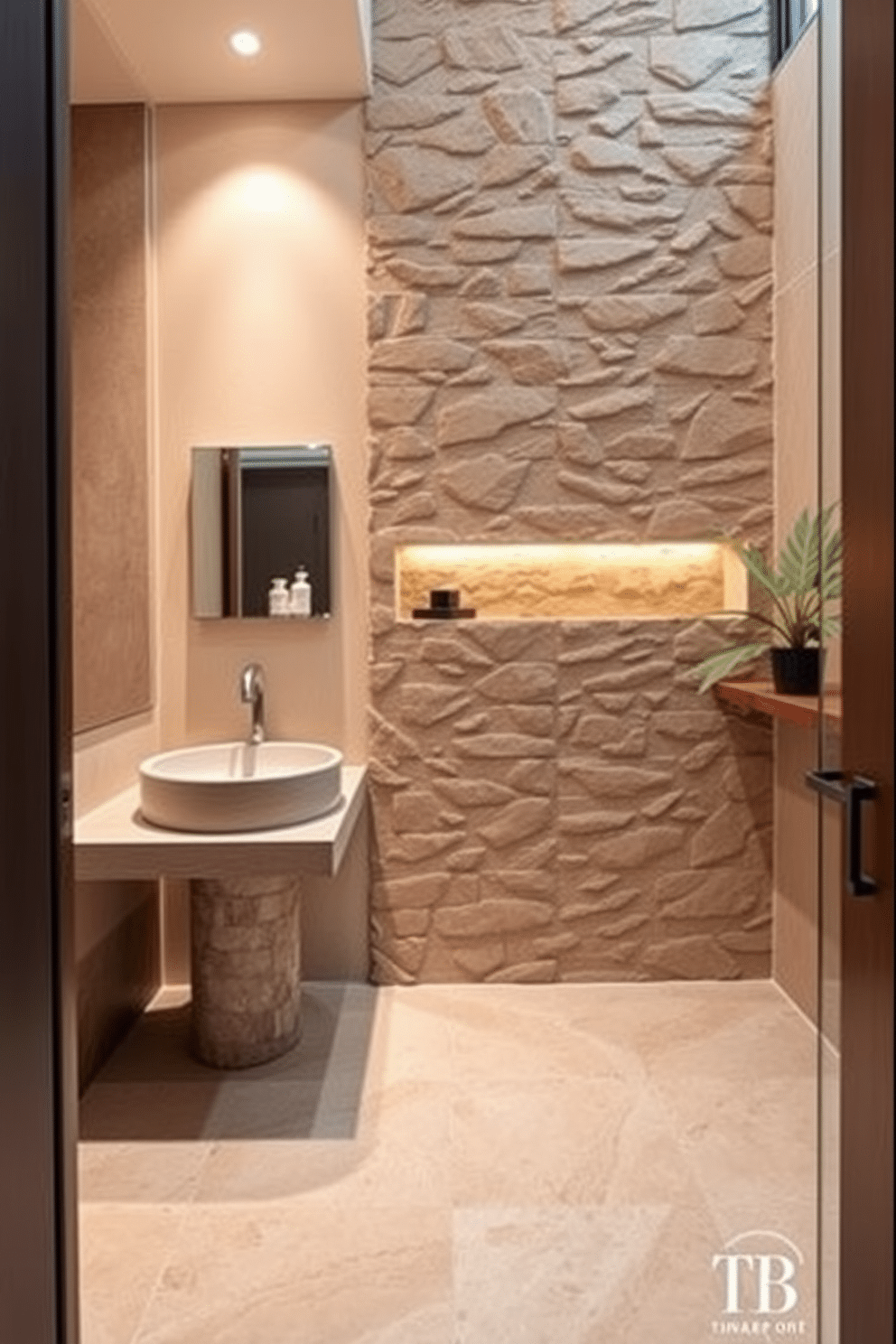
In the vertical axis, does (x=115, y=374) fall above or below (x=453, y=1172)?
above

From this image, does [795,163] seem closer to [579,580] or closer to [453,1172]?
[579,580]

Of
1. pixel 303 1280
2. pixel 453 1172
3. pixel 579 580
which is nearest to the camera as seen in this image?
pixel 303 1280

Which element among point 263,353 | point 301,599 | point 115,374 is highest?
point 263,353

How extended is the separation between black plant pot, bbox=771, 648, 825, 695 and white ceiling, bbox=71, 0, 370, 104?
90.4 inches

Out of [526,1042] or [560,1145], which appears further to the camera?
[526,1042]

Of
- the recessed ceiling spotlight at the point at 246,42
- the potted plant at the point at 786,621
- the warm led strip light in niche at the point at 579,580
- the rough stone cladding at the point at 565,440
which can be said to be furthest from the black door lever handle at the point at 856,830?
the recessed ceiling spotlight at the point at 246,42

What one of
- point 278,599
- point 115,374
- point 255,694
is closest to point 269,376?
point 115,374

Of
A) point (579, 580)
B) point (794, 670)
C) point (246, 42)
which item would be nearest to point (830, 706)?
point (794, 670)

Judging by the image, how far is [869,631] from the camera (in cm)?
106

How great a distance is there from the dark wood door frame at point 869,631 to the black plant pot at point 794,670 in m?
1.70

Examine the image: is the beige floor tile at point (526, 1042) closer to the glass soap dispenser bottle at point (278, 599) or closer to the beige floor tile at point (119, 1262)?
the beige floor tile at point (119, 1262)

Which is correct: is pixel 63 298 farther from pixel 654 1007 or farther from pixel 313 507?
pixel 654 1007

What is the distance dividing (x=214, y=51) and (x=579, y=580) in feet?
6.90

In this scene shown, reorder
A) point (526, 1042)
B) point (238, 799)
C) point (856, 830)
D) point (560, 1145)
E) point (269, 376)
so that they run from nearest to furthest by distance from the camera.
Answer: point (856, 830) < point (560, 1145) < point (238, 799) < point (526, 1042) < point (269, 376)
